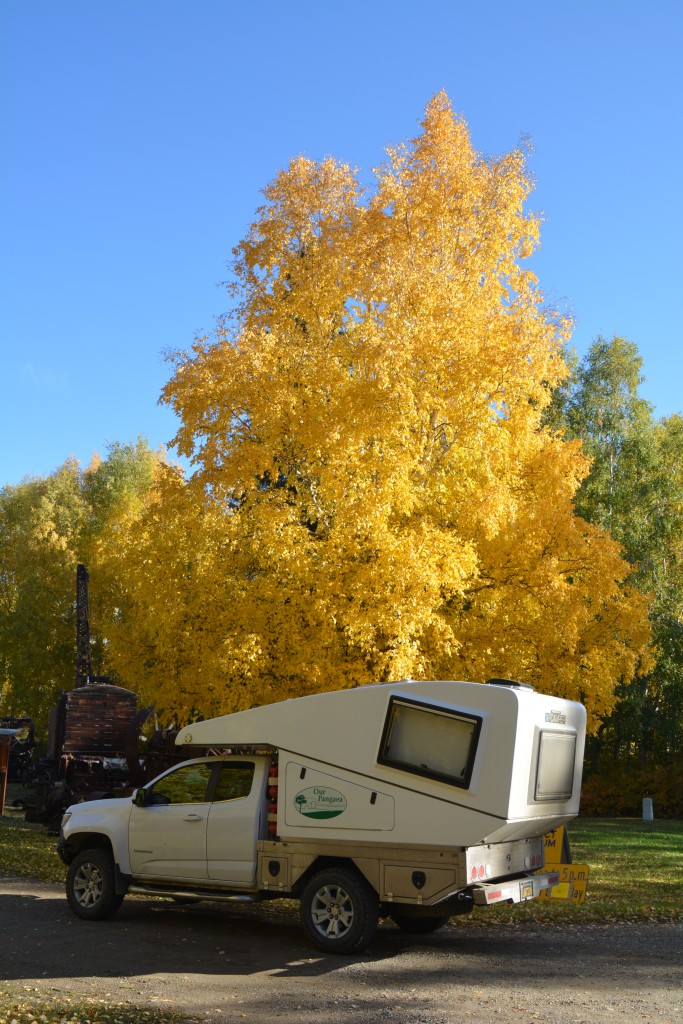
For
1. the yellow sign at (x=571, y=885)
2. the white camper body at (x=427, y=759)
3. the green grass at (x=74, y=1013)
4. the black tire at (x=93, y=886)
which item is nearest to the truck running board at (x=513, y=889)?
the white camper body at (x=427, y=759)

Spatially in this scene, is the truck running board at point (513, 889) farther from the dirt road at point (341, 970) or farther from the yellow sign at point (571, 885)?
the yellow sign at point (571, 885)

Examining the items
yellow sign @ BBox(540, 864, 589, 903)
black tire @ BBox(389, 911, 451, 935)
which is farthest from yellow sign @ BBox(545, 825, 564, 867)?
black tire @ BBox(389, 911, 451, 935)

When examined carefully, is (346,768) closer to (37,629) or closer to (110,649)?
(110,649)

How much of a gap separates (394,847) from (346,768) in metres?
0.87

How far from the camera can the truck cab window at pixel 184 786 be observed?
1045 centimetres

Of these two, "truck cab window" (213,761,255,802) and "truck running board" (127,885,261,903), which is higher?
"truck cab window" (213,761,255,802)

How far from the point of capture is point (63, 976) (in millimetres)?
7988

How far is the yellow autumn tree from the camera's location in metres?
15.1

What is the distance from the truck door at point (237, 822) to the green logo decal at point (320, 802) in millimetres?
566

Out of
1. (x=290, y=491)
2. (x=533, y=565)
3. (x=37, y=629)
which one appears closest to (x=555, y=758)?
(x=533, y=565)

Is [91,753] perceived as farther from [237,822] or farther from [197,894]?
[237,822]

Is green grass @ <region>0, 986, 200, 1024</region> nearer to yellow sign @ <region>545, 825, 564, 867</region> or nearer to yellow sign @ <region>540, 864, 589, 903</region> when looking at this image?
yellow sign @ <region>540, 864, 589, 903</region>

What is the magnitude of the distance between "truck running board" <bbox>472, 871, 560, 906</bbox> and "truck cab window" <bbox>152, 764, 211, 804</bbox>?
325 cm

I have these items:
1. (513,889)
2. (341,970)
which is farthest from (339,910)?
(513,889)
